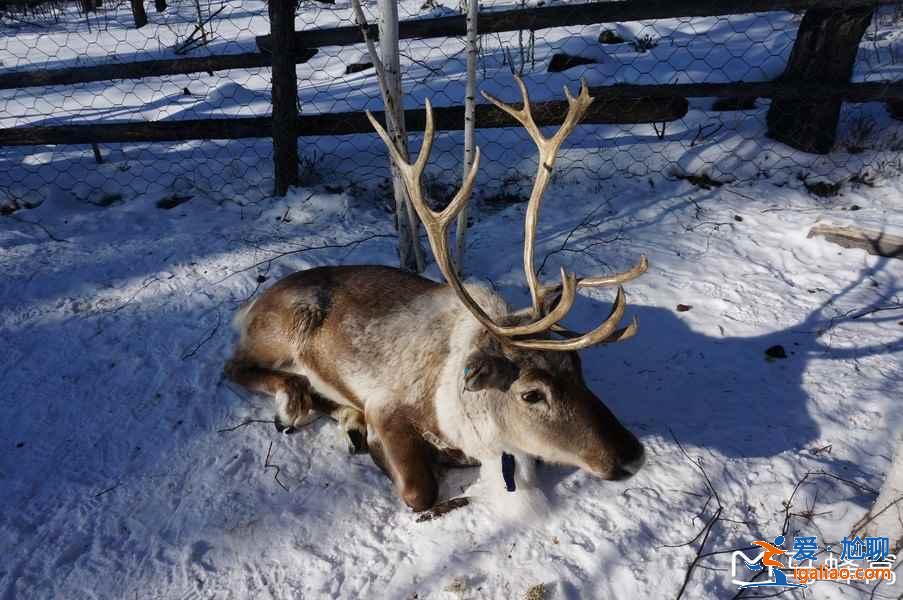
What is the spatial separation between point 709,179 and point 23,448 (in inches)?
208

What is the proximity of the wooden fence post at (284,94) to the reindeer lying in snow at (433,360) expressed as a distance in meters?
1.93

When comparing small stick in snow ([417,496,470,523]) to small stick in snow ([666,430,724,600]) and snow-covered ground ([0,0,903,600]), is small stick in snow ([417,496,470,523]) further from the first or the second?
small stick in snow ([666,430,724,600])

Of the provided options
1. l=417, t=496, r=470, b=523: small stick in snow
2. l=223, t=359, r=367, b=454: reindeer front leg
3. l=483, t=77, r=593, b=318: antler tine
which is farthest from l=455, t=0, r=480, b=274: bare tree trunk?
l=417, t=496, r=470, b=523: small stick in snow

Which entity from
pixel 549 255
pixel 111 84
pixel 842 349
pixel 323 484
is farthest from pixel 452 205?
pixel 111 84

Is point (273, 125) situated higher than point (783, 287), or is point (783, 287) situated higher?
point (273, 125)

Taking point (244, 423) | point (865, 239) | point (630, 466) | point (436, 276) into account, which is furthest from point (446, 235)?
point (865, 239)

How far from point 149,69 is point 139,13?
9.26 m

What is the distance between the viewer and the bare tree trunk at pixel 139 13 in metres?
11.7

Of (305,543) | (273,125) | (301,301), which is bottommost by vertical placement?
(305,543)

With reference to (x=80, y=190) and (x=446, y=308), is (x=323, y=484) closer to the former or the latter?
(x=446, y=308)

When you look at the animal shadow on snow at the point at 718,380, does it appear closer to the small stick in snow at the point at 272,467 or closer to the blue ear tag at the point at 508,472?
the blue ear tag at the point at 508,472

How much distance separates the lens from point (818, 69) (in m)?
4.80

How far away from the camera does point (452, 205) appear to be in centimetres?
232

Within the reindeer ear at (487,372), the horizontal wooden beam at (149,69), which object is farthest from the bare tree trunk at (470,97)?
the horizontal wooden beam at (149,69)
